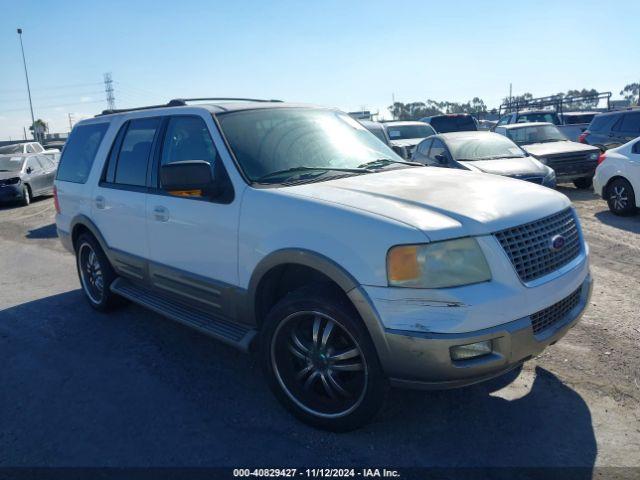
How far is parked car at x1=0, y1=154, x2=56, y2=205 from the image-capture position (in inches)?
589

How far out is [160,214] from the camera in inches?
161

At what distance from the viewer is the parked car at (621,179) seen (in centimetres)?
884

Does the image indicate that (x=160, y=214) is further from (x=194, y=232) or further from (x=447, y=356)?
(x=447, y=356)

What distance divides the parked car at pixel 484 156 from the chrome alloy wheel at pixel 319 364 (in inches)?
271

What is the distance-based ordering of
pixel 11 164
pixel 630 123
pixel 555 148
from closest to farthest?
pixel 555 148
pixel 630 123
pixel 11 164

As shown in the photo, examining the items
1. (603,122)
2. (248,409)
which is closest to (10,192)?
(248,409)

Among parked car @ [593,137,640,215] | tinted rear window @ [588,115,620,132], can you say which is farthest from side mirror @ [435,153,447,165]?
tinted rear window @ [588,115,620,132]

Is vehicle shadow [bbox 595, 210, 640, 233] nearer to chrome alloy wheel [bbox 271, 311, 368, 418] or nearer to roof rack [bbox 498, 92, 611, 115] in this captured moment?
chrome alloy wheel [bbox 271, 311, 368, 418]

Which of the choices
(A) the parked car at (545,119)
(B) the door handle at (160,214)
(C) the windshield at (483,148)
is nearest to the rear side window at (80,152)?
(B) the door handle at (160,214)

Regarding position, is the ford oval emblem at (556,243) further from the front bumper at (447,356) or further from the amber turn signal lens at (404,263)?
the amber turn signal lens at (404,263)

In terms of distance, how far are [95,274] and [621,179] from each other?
857cm

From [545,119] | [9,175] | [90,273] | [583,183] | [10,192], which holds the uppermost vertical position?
[545,119]

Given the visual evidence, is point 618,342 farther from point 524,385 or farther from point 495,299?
point 495,299

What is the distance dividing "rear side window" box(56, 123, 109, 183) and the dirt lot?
1617 millimetres
